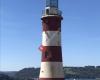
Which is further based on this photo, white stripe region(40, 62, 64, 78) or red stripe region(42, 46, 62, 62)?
red stripe region(42, 46, 62, 62)

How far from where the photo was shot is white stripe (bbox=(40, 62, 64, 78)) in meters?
21.4

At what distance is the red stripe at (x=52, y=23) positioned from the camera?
21562mm

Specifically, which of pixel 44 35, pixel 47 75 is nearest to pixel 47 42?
pixel 44 35

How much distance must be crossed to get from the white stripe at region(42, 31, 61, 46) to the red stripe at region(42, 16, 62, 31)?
227 millimetres

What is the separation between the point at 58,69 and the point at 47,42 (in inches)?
63.2

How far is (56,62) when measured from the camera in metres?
21.5

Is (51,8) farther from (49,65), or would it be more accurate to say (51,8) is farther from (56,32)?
(49,65)

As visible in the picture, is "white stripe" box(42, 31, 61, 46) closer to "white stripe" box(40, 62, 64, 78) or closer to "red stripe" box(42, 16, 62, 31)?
"red stripe" box(42, 16, 62, 31)

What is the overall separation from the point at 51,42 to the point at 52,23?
1.05 m

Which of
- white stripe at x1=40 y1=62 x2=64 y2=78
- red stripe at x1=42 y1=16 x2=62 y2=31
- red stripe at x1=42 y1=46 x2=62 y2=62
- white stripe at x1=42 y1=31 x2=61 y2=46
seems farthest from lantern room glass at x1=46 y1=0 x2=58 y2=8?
white stripe at x1=40 y1=62 x2=64 y2=78

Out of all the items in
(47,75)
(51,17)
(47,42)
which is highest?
(51,17)

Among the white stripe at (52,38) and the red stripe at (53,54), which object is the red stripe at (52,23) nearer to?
the white stripe at (52,38)

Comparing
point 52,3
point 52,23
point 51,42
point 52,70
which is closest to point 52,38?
point 51,42

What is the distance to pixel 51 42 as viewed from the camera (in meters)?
21.5
